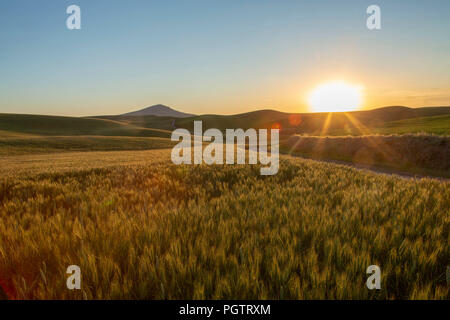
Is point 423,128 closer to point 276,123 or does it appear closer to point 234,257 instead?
point 234,257

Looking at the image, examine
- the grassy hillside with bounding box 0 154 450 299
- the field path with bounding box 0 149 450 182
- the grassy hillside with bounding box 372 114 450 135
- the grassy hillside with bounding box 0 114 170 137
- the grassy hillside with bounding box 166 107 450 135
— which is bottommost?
the field path with bounding box 0 149 450 182

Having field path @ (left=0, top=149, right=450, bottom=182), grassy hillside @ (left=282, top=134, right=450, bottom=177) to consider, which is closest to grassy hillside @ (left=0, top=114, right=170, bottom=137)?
field path @ (left=0, top=149, right=450, bottom=182)

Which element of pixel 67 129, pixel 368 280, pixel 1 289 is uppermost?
pixel 67 129

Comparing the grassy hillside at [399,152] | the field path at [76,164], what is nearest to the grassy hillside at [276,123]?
the grassy hillside at [399,152]

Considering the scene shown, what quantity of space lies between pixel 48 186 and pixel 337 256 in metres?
5.18

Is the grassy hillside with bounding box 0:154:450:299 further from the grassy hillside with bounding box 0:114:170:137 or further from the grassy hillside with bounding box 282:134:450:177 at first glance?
the grassy hillside with bounding box 0:114:170:137

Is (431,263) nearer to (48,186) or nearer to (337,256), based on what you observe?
(337,256)

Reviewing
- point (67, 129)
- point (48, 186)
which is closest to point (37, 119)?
point (67, 129)

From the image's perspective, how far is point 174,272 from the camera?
1366 mm

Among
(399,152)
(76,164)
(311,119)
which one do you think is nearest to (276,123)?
(311,119)

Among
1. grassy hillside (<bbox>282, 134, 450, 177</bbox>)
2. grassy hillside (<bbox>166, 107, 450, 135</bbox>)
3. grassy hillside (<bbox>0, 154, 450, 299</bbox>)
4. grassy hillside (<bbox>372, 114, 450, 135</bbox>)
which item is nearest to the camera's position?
grassy hillside (<bbox>0, 154, 450, 299</bbox>)

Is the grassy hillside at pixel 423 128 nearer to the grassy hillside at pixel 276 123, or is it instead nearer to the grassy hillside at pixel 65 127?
the grassy hillside at pixel 276 123
